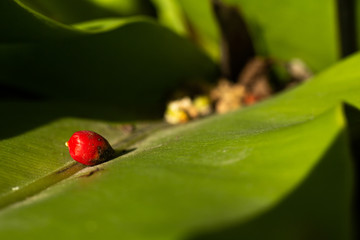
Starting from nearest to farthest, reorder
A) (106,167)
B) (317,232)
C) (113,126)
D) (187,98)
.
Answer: (317,232) < (106,167) < (113,126) < (187,98)

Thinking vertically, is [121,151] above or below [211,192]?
below

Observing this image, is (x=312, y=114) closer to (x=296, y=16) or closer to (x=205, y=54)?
(x=296, y=16)

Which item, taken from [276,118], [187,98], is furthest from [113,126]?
[276,118]

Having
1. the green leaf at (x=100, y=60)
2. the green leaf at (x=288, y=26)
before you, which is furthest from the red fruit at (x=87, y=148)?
the green leaf at (x=288, y=26)

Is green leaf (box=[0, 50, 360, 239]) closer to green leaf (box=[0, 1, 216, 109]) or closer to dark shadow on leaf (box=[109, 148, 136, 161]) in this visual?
dark shadow on leaf (box=[109, 148, 136, 161])

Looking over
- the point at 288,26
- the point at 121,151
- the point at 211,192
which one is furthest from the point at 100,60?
the point at 211,192

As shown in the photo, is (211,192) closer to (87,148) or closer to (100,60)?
(87,148)
